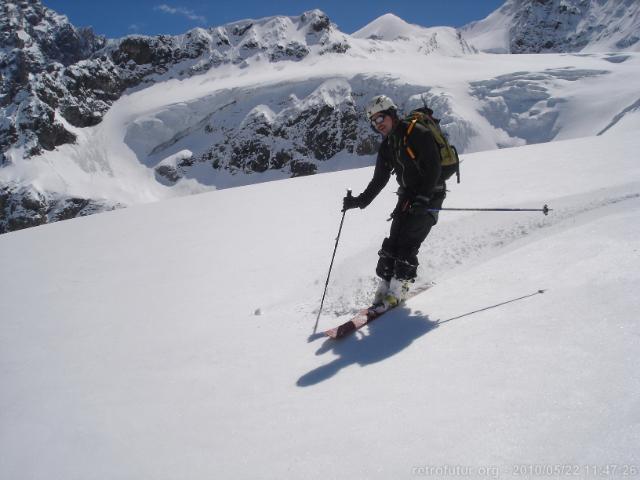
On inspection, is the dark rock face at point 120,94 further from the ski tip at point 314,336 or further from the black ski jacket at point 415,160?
the ski tip at point 314,336

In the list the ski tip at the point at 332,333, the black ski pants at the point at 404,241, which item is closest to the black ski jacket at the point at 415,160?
the black ski pants at the point at 404,241

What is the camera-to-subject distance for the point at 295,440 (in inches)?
104

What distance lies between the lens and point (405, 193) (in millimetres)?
4742

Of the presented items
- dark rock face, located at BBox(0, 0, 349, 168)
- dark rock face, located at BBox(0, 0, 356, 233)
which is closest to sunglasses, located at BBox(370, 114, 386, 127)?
dark rock face, located at BBox(0, 0, 356, 233)

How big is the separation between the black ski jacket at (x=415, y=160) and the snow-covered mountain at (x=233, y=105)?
84.5 m

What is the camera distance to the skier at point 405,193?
4492 millimetres

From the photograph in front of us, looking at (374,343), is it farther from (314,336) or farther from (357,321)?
(314,336)

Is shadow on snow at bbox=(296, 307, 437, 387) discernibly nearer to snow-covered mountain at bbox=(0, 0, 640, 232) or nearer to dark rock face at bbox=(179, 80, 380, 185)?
snow-covered mountain at bbox=(0, 0, 640, 232)

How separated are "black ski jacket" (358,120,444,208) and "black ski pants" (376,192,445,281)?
0.55ft

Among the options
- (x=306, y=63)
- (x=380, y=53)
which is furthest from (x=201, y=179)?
(x=380, y=53)

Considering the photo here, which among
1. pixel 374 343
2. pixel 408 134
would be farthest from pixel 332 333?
pixel 408 134

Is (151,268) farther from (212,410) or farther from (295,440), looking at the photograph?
(295,440)

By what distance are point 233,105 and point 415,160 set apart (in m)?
132

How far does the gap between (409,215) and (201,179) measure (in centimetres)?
13129
